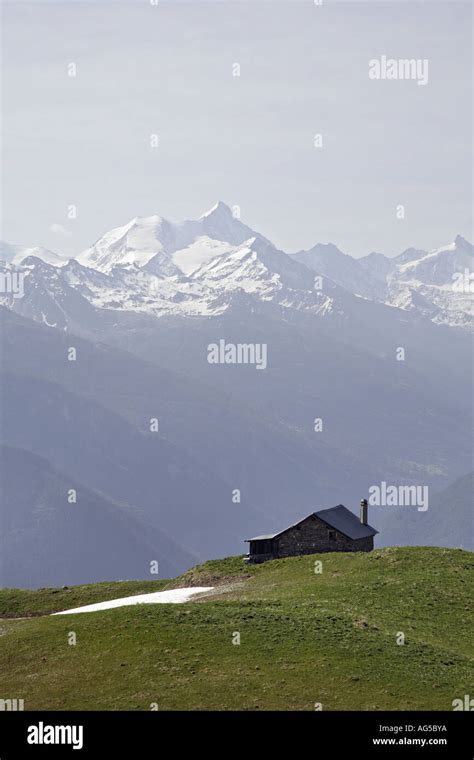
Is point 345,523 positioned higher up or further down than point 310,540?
higher up

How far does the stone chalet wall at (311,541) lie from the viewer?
109062mm

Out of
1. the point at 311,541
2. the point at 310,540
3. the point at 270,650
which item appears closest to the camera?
the point at 270,650

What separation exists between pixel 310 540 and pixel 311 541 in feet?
0.56

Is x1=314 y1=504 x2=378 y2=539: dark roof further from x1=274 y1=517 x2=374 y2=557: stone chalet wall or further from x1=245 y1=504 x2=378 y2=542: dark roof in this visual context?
x1=274 y1=517 x2=374 y2=557: stone chalet wall

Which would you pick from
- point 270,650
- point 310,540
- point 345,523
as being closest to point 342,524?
point 345,523

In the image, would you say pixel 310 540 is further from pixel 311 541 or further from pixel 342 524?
pixel 342 524

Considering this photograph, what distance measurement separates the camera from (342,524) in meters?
112

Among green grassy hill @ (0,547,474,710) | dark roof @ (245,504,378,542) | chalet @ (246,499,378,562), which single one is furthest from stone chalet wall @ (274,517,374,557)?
green grassy hill @ (0,547,474,710)

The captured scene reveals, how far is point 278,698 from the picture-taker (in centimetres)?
5709

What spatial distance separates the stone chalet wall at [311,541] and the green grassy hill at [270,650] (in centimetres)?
2008

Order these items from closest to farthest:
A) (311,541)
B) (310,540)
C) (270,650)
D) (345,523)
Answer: (270,650) → (311,541) → (310,540) → (345,523)

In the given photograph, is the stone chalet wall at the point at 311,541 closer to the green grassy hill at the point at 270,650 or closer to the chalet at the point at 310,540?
the chalet at the point at 310,540
